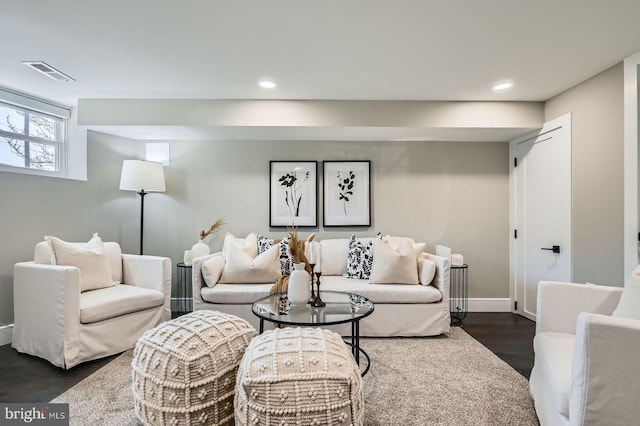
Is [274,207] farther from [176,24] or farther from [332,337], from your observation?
[332,337]

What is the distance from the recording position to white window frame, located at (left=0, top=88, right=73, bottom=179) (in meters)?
2.91

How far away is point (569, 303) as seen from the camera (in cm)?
179

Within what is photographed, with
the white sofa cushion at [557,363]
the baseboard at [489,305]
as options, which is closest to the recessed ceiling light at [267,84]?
the white sofa cushion at [557,363]

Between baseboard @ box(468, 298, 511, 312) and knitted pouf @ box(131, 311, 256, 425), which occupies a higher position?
knitted pouf @ box(131, 311, 256, 425)

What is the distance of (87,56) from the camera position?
2.33 meters

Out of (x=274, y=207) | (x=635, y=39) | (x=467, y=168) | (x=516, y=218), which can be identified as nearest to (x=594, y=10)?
(x=635, y=39)

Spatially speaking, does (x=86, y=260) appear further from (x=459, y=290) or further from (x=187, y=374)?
(x=459, y=290)

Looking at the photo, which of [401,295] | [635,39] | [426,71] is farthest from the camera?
[401,295]

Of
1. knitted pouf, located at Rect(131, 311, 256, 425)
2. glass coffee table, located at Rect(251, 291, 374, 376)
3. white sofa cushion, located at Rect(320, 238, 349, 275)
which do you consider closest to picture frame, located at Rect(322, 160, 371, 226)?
white sofa cushion, located at Rect(320, 238, 349, 275)

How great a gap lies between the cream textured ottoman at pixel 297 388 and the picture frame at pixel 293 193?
7.93ft

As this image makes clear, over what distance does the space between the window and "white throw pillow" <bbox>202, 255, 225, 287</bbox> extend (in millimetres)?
2056

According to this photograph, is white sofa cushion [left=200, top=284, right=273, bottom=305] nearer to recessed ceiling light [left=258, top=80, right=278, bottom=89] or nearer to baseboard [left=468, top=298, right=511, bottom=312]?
recessed ceiling light [left=258, top=80, right=278, bottom=89]

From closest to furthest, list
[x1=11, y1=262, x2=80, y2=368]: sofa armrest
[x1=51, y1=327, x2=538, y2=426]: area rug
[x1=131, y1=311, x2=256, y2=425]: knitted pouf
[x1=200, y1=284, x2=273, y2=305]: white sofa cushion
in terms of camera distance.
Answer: [x1=131, y1=311, x2=256, y2=425]: knitted pouf
[x1=51, y1=327, x2=538, y2=426]: area rug
[x1=11, y1=262, x2=80, y2=368]: sofa armrest
[x1=200, y1=284, x2=273, y2=305]: white sofa cushion

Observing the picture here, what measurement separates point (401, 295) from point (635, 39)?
251 centimetres
